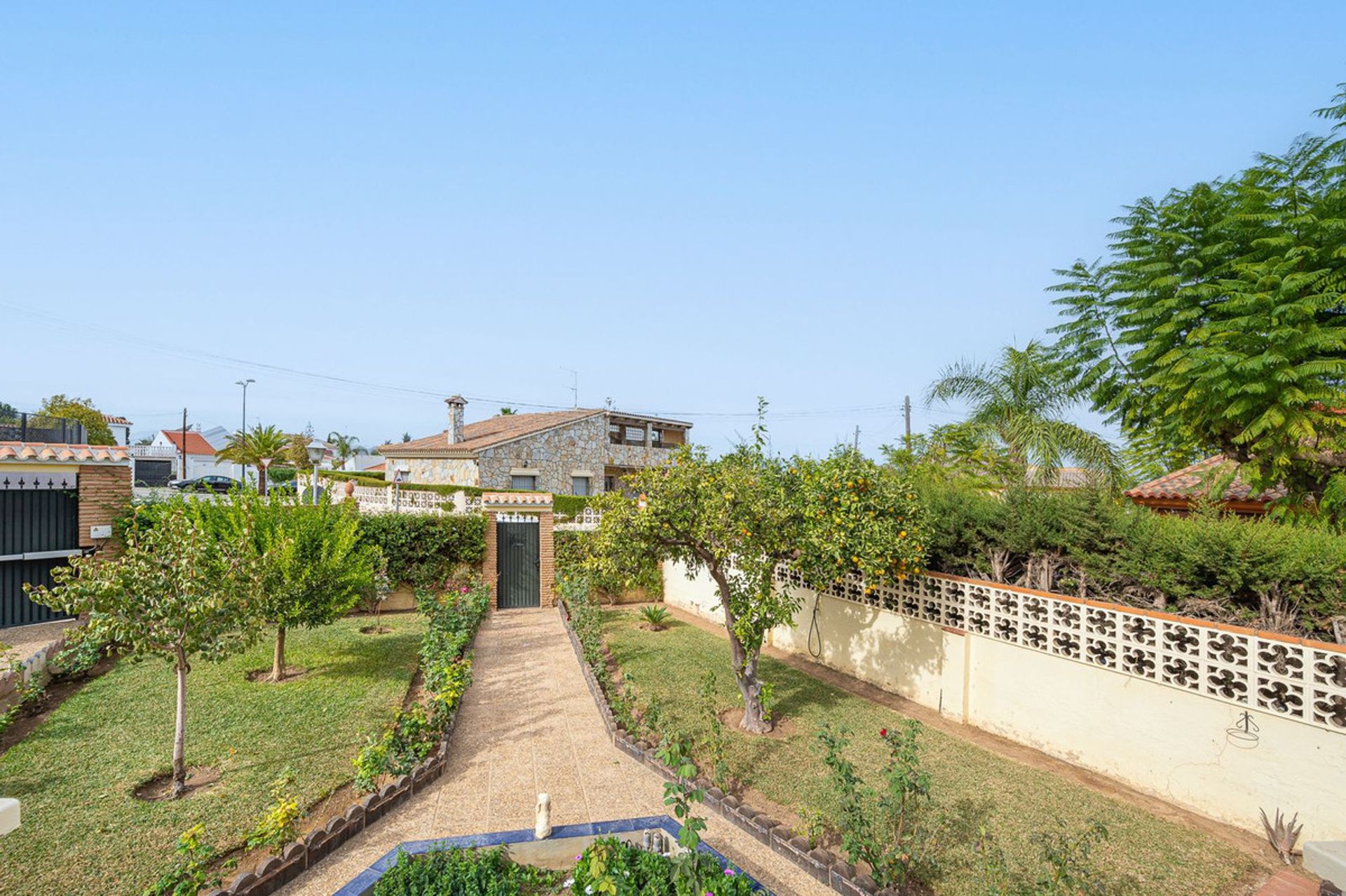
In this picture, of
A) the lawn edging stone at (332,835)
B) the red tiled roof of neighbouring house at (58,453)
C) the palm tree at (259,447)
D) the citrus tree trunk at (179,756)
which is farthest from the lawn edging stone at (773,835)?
the palm tree at (259,447)

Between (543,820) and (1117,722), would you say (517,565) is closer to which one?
(543,820)

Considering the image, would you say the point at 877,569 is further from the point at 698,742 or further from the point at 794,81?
the point at 794,81

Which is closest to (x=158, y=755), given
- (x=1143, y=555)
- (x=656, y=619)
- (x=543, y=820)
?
(x=543, y=820)

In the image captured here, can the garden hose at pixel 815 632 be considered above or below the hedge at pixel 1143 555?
below

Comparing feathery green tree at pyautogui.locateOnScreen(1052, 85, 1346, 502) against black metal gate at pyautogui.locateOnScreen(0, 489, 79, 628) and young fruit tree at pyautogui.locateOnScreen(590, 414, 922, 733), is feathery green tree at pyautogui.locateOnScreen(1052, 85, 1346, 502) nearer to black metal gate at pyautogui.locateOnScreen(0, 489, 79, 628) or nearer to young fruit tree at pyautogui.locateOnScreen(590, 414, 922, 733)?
young fruit tree at pyautogui.locateOnScreen(590, 414, 922, 733)

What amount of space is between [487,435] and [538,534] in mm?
15668

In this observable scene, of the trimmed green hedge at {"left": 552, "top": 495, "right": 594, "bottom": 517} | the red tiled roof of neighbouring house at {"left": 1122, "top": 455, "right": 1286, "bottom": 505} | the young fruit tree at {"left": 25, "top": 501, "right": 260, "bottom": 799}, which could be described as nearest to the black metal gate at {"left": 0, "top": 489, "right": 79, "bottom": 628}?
the young fruit tree at {"left": 25, "top": 501, "right": 260, "bottom": 799}

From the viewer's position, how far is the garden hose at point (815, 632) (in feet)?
35.9

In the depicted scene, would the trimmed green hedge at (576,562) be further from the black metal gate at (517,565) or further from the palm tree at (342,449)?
the palm tree at (342,449)

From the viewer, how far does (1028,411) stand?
43.5 ft

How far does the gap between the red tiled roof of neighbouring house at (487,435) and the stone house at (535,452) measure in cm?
5

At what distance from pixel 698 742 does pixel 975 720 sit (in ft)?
11.5

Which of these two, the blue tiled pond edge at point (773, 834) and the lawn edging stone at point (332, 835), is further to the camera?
the blue tiled pond edge at point (773, 834)

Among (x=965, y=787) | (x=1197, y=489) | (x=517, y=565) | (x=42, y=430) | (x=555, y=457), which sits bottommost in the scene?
(x=965, y=787)
